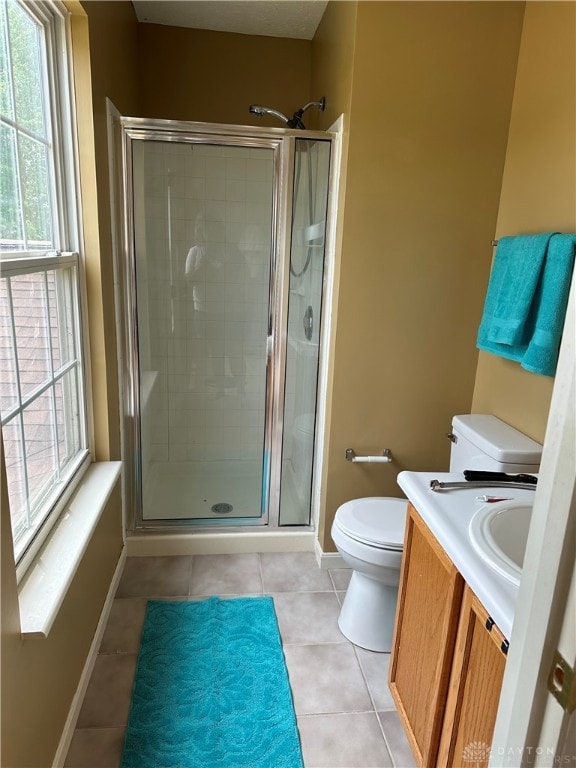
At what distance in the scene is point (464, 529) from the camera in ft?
4.40

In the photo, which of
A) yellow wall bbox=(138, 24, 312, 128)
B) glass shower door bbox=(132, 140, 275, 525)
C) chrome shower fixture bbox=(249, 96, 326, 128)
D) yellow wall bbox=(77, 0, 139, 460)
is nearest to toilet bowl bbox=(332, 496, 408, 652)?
glass shower door bbox=(132, 140, 275, 525)

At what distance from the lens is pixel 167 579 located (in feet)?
8.11

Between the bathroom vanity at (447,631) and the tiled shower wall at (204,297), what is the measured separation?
1483 mm

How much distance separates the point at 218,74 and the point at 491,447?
2483 millimetres

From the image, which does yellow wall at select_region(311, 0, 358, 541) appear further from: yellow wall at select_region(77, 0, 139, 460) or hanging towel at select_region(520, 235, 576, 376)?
yellow wall at select_region(77, 0, 139, 460)

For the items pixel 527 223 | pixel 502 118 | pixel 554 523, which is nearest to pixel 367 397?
pixel 527 223

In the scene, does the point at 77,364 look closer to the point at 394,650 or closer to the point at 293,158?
the point at 293,158

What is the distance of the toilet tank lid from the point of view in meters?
1.91

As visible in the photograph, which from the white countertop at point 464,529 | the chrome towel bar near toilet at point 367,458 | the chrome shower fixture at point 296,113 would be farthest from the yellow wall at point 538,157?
the chrome shower fixture at point 296,113

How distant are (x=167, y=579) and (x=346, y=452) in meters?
1.02

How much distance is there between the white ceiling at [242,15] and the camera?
256 centimetres

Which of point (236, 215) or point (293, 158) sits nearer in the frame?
point (293, 158)

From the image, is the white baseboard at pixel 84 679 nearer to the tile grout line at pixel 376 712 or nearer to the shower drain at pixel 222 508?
the shower drain at pixel 222 508

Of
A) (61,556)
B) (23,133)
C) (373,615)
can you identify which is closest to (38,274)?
(23,133)
